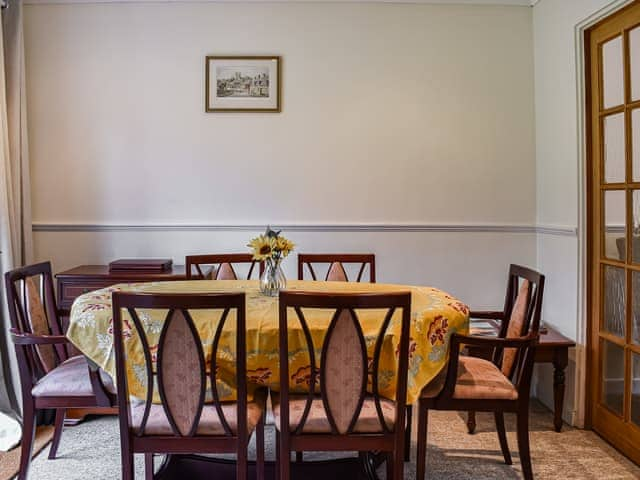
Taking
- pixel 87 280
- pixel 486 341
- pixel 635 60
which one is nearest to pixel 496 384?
pixel 486 341

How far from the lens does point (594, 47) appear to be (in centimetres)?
290

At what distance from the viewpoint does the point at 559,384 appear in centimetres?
294

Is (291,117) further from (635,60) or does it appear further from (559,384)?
(559,384)

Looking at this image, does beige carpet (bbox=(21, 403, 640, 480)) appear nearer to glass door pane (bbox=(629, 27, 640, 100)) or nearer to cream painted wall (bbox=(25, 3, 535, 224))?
cream painted wall (bbox=(25, 3, 535, 224))

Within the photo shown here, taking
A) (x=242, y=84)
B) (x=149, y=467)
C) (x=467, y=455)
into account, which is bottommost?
(x=467, y=455)

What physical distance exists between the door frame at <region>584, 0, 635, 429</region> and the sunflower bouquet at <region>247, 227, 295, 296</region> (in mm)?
1714

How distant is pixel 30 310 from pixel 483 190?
2774mm

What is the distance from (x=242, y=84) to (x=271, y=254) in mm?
1623

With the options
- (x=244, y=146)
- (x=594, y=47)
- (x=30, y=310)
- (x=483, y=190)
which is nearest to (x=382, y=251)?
(x=483, y=190)

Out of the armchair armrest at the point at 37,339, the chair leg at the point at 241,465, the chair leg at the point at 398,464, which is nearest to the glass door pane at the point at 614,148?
the chair leg at the point at 398,464

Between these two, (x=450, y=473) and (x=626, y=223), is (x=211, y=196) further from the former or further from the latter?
(x=626, y=223)

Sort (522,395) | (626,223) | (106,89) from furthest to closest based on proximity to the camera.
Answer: (106,89)
(626,223)
(522,395)

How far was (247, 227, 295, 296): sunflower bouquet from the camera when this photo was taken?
2.35 metres

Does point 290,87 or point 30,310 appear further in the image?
point 290,87
